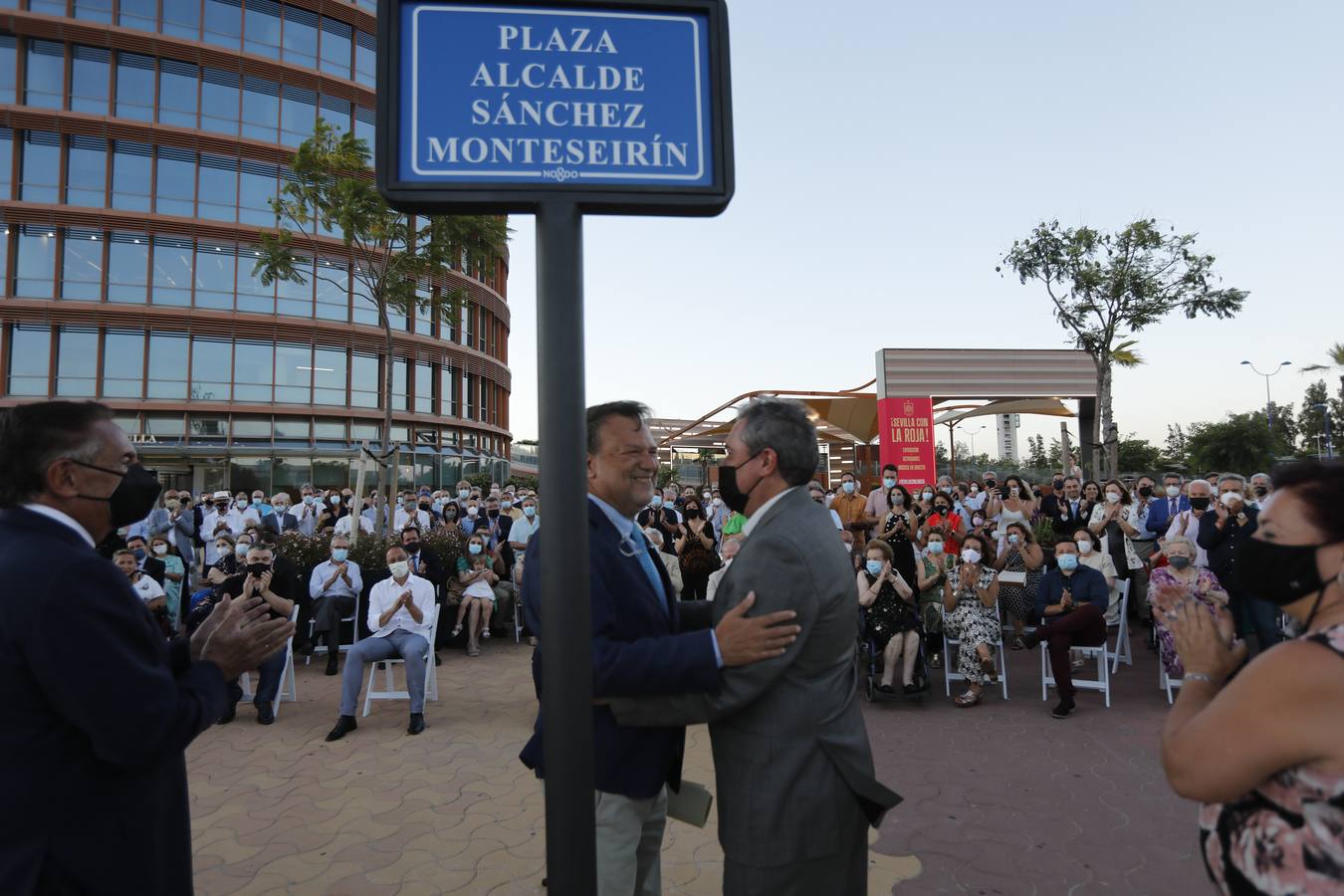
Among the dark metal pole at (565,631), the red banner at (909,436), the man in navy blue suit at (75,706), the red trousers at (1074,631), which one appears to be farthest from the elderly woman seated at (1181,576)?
the red banner at (909,436)

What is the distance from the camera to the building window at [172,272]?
2512 centimetres

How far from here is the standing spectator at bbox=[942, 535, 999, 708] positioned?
6.74 m

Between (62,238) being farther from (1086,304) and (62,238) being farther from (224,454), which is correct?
(1086,304)

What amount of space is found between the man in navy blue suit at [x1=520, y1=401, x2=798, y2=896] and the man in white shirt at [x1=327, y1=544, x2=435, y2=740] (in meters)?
4.48

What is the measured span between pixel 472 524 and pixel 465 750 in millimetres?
6858

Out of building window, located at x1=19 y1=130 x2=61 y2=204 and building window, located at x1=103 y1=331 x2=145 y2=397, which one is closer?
building window, located at x1=19 y1=130 x2=61 y2=204

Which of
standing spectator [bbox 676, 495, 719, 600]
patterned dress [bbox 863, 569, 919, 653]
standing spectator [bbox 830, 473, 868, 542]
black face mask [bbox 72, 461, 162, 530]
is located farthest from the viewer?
standing spectator [bbox 830, 473, 868, 542]

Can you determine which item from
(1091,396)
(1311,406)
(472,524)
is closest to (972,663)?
(472,524)

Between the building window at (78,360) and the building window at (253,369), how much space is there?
13.2ft

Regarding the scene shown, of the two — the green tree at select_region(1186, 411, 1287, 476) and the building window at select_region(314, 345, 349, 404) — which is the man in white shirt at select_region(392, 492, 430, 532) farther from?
the green tree at select_region(1186, 411, 1287, 476)

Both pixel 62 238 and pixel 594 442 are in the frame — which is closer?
pixel 594 442

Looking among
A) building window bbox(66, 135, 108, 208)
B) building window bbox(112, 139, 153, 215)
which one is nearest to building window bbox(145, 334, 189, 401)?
building window bbox(112, 139, 153, 215)

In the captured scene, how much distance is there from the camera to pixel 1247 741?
1.28 meters

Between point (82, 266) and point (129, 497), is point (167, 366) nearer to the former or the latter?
point (82, 266)
